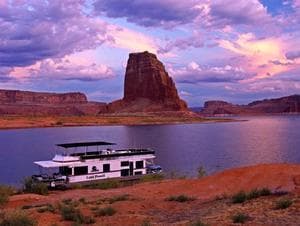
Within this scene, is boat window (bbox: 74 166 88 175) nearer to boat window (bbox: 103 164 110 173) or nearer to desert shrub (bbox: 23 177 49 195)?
boat window (bbox: 103 164 110 173)

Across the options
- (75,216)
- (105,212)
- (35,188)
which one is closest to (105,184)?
(35,188)

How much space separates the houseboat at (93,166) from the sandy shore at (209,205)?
8.98 meters

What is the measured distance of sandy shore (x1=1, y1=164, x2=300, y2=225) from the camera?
47.9ft

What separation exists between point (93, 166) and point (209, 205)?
21.1m

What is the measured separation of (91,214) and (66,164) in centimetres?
2037

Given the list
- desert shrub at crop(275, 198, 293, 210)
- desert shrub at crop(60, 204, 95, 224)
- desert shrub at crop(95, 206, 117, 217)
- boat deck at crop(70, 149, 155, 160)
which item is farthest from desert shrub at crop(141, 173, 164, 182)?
desert shrub at crop(275, 198, 293, 210)

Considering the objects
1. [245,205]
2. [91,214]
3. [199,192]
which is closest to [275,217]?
[245,205]

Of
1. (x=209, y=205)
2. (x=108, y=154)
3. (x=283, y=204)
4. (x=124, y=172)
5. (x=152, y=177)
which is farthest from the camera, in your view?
(x=124, y=172)

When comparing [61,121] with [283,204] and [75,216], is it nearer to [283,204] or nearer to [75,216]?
[75,216]

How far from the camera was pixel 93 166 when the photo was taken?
38406mm

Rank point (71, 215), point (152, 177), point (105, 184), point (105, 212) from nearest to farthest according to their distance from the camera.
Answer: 1. point (71, 215)
2. point (105, 212)
3. point (105, 184)
4. point (152, 177)

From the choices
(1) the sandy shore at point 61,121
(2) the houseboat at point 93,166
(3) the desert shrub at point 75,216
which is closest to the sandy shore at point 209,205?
(3) the desert shrub at point 75,216

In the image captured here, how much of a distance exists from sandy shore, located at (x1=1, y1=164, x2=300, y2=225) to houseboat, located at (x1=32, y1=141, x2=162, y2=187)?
8.98 m

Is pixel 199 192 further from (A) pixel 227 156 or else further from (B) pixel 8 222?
(A) pixel 227 156
